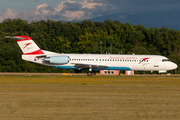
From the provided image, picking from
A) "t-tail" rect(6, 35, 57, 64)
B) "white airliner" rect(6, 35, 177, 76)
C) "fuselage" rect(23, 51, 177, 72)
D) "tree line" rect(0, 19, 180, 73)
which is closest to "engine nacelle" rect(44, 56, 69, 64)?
"white airliner" rect(6, 35, 177, 76)

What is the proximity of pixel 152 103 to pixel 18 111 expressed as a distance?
274 inches

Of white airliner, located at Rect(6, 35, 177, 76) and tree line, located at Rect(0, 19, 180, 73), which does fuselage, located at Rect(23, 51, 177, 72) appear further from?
tree line, located at Rect(0, 19, 180, 73)

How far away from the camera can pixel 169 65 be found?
40.8 metres

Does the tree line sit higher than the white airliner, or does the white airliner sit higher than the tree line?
the tree line

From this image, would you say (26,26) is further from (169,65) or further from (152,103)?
(152,103)

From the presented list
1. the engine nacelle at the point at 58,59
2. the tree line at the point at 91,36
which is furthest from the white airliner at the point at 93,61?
the tree line at the point at 91,36

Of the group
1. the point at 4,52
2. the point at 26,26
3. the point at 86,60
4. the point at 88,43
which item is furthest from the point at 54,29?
the point at 86,60

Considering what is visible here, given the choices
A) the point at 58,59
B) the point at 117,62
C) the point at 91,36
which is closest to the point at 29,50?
the point at 58,59

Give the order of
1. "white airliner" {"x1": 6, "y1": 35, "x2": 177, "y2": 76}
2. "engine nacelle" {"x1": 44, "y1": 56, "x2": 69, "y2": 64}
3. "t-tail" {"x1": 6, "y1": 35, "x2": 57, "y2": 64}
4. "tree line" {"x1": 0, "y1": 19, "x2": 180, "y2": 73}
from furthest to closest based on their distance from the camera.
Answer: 1. "tree line" {"x1": 0, "y1": 19, "x2": 180, "y2": 73}
2. "t-tail" {"x1": 6, "y1": 35, "x2": 57, "y2": 64}
3. "white airliner" {"x1": 6, "y1": 35, "x2": 177, "y2": 76}
4. "engine nacelle" {"x1": 44, "y1": 56, "x2": 69, "y2": 64}

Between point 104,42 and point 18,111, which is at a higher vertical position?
point 104,42

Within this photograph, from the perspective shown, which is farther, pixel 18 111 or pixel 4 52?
pixel 4 52

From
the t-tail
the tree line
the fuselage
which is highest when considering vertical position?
the tree line

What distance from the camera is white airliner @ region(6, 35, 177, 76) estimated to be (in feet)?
131

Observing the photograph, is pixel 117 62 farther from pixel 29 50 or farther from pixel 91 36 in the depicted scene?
pixel 91 36
